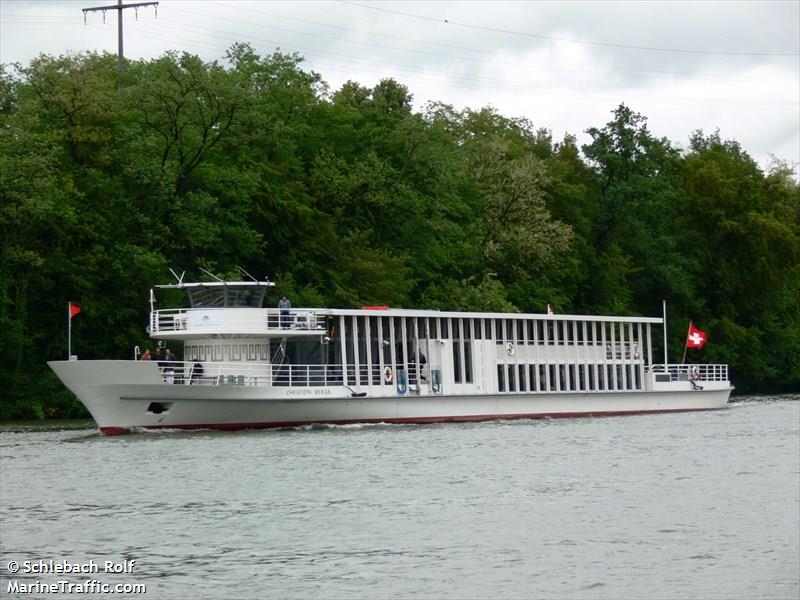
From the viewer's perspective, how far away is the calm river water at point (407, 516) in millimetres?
23188

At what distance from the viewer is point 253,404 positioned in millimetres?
49781

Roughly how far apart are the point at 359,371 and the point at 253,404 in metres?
5.92

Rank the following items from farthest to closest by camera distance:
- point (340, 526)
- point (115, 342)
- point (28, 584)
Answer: point (115, 342) < point (340, 526) < point (28, 584)

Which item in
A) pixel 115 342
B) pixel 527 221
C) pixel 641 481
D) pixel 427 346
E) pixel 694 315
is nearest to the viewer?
pixel 641 481

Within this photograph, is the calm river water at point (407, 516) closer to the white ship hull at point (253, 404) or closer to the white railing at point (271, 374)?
the white ship hull at point (253, 404)

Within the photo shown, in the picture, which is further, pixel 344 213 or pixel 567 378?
pixel 344 213

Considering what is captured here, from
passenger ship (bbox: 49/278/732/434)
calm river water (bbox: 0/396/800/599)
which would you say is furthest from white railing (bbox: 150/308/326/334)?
calm river water (bbox: 0/396/800/599)

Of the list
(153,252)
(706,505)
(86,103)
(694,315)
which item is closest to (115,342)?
(153,252)

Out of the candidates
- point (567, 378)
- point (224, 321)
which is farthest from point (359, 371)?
point (567, 378)

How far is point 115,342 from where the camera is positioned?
6225cm

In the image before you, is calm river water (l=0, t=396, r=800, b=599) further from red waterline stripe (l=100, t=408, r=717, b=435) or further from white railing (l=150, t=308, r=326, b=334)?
white railing (l=150, t=308, r=326, b=334)

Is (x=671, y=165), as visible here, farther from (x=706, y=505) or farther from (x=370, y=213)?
(x=706, y=505)

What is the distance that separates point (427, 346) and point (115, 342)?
12898 mm

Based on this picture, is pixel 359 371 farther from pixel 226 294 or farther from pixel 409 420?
pixel 226 294
